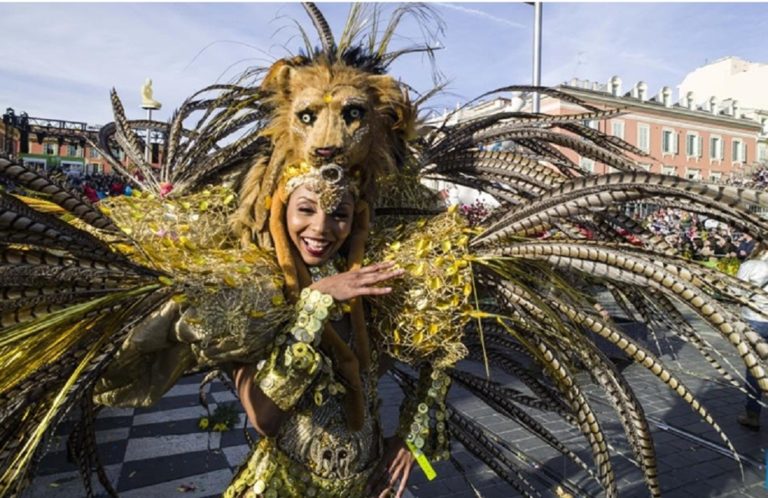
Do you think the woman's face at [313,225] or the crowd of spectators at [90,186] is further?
the woman's face at [313,225]

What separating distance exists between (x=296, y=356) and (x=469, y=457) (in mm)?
3354

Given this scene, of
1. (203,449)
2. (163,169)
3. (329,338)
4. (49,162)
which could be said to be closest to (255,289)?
(329,338)

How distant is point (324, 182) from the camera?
5.42 feet

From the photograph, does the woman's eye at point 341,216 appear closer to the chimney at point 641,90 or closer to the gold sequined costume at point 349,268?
the gold sequined costume at point 349,268

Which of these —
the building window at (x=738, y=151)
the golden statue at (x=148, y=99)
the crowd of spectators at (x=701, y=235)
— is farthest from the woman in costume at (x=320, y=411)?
the building window at (x=738, y=151)

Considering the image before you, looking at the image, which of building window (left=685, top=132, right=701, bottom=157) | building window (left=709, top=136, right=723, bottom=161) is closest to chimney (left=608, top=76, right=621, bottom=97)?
building window (left=685, top=132, right=701, bottom=157)

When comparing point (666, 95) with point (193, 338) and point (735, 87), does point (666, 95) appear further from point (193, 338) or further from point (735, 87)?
point (193, 338)

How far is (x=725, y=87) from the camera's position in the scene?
141 ft

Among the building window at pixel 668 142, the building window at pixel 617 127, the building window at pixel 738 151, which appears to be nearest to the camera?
the building window at pixel 617 127

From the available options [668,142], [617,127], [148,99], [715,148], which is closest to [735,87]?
[715,148]

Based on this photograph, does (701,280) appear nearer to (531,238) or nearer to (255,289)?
(531,238)

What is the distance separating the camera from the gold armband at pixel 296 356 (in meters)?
1.45

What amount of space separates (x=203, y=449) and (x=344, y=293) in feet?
11.6

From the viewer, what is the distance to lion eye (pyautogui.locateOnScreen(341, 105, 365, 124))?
67.3 inches
